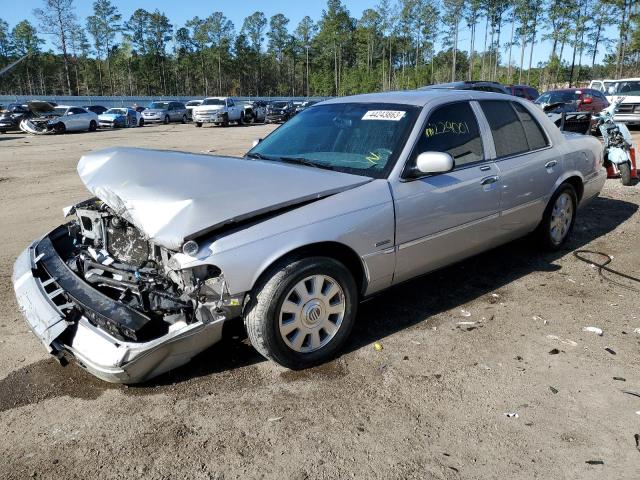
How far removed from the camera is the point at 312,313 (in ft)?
10.5

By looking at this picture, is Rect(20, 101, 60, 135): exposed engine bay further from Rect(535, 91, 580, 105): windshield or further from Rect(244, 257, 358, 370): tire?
Rect(244, 257, 358, 370): tire

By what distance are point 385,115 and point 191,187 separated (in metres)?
1.68

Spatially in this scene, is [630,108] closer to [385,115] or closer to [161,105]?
[385,115]

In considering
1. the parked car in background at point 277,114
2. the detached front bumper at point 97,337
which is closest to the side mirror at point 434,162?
the detached front bumper at point 97,337

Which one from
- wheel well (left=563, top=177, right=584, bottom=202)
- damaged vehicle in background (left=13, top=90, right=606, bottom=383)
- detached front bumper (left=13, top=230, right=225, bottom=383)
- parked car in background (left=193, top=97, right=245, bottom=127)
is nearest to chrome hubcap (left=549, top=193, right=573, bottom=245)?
wheel well (left=563, top=177, right=584, bottom=202)

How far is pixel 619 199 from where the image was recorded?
8047 mm

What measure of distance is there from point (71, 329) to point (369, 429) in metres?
1.78

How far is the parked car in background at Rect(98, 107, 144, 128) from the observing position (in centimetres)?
3180

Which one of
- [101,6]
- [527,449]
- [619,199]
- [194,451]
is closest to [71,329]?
[194,451]

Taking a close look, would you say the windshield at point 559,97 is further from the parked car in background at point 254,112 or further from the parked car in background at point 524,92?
the parked car in background at point 254,112

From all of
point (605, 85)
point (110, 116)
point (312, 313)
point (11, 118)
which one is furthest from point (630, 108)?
point (11, 118)

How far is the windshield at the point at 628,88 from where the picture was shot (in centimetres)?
2017

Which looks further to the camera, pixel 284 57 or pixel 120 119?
pixel 284 57

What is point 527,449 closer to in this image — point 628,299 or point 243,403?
point 243,403
